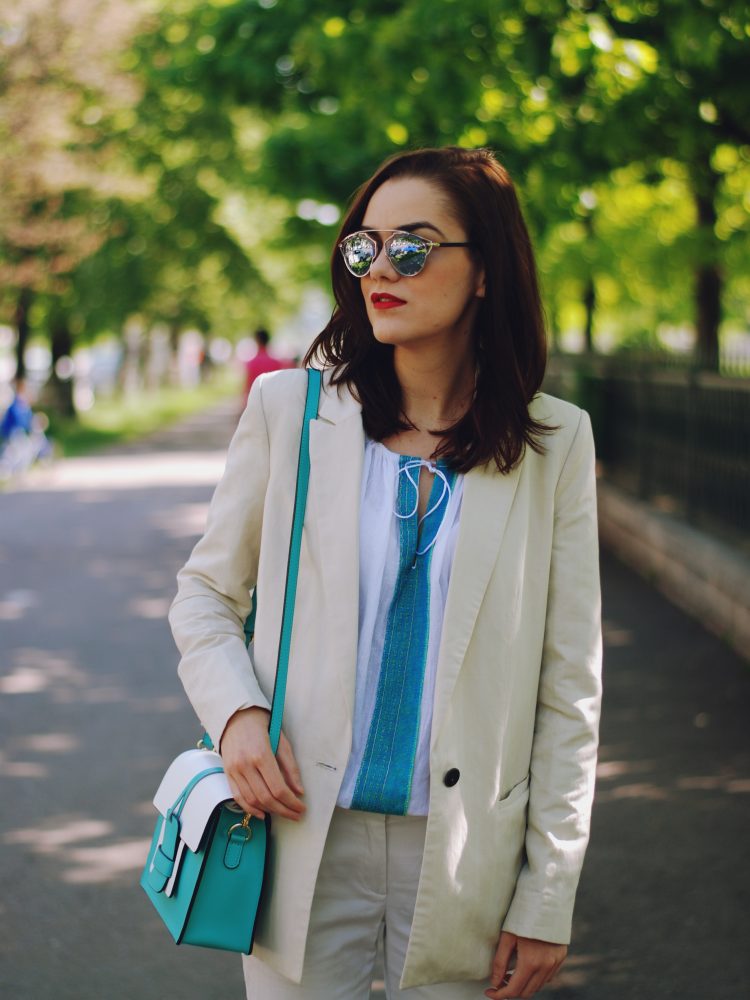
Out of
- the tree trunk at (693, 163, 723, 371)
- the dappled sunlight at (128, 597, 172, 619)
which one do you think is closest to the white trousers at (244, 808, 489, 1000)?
the dappled sunlight at (128, 597, 172, 619)

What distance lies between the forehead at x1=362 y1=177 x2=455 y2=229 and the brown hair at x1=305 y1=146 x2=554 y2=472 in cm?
1

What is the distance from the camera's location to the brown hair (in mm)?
2191

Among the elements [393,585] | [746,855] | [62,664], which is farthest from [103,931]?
[62,664]

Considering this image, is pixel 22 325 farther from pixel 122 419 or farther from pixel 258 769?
pixel 258 769

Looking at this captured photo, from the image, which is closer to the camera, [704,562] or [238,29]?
[704,562]

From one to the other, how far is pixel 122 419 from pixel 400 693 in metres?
34.1

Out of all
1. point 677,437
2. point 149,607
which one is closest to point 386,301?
point 149,607

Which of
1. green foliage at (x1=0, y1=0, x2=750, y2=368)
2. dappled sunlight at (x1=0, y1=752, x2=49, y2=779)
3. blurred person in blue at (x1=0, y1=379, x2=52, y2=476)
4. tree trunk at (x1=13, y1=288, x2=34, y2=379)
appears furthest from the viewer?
tree trunk at (x1=13, y1=288, x2=34, y2=379)

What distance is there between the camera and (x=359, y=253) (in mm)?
2232

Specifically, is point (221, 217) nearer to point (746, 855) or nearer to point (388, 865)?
point (746, 855)

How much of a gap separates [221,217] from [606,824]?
28.4m

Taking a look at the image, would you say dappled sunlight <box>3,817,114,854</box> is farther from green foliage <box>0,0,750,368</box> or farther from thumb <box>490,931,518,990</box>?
thumb <box>490,931,518,990</box>

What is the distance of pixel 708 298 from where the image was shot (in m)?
17.1

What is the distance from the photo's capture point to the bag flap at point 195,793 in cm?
211
